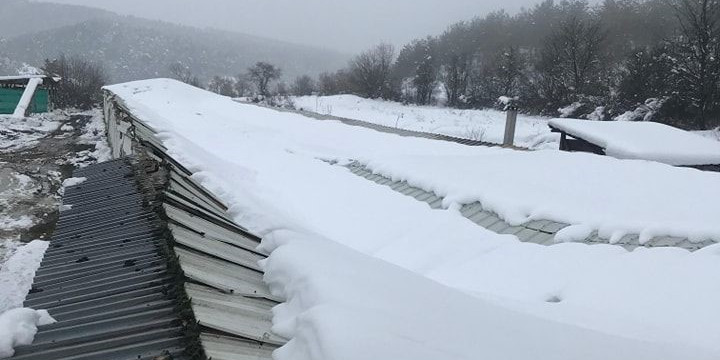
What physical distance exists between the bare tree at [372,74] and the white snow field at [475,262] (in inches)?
1793

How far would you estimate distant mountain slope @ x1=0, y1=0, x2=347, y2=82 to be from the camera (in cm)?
11493

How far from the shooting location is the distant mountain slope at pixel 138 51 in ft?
377

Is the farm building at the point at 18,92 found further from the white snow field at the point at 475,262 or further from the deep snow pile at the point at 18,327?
the deep snow pile at the point at 18,327

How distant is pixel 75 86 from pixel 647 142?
158 ft

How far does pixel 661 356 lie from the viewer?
2297 mm

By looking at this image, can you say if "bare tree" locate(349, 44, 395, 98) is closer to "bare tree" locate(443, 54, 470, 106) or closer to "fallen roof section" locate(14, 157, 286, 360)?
"bare tree" locate(443, 54, 470, 106)

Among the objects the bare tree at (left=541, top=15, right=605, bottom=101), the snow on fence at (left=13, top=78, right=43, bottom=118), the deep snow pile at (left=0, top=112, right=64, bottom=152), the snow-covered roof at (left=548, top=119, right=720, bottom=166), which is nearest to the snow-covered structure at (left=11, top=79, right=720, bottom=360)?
the snow-covered roof at (left=548, top=119, right=720, bottom=166)

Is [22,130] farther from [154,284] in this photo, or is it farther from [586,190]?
[586,190]

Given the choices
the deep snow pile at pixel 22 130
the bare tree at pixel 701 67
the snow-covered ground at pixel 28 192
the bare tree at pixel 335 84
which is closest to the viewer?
the snow-covered ground at pixel 28 192

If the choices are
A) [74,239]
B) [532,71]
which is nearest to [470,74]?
[532,71]

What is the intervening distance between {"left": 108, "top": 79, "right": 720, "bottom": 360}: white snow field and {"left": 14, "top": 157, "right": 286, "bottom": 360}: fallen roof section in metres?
0.22

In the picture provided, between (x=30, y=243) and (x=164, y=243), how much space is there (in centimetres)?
806

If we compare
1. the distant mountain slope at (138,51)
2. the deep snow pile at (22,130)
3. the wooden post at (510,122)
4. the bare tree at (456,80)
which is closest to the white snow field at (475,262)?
the wooden post at (510,122)

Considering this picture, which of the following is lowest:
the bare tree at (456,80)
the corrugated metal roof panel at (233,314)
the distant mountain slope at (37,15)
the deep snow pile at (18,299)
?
the deep snow pile at (18,299)
